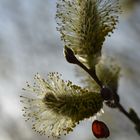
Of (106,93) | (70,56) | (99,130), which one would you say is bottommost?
(99,130)

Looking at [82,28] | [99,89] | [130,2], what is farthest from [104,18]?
[130,2]

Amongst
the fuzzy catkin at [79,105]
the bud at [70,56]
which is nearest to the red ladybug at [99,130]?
the fuzzy catkin at [79,105]

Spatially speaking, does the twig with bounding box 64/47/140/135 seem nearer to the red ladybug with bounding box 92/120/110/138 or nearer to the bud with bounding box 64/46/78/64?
the bud with bounding box 64/46/78/64

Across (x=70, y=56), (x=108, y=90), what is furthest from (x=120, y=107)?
(x=70, y=56)

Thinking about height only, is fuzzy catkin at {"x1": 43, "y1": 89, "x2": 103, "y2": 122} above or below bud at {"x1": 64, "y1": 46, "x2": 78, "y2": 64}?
below

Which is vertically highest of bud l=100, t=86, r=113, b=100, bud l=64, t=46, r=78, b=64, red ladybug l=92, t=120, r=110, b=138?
bud l=64, t=46, r=78, b=64

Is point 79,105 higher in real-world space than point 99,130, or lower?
higher

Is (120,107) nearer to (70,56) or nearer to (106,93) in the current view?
(106,93)

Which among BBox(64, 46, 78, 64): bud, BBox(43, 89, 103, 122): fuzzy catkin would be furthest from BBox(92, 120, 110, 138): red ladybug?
BBox(64, 46, 78, 64): bud

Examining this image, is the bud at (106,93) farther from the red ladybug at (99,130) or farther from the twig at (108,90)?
the red ladybug at (99,130)
